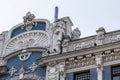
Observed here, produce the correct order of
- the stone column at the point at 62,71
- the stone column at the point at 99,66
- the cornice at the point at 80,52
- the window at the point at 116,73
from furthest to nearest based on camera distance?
the stone column at the point at 62,71
the cornice at the point at 80,52
the stone column at the point at 99,66
the window at the point at 116,73

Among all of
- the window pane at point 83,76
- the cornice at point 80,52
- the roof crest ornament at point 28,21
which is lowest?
the window pane at point 83,76

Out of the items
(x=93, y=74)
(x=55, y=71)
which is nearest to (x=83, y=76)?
(x=93, y=74)

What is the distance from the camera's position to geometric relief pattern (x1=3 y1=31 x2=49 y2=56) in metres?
27.9

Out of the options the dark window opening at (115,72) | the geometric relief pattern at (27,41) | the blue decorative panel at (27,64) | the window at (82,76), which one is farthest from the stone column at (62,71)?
the dark window opening at (115,72)

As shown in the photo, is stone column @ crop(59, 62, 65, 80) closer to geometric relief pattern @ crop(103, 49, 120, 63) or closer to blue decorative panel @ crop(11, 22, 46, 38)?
geometric relief pattern @ crop(103, 49, 120, 63)

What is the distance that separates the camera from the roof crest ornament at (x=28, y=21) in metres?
29.0

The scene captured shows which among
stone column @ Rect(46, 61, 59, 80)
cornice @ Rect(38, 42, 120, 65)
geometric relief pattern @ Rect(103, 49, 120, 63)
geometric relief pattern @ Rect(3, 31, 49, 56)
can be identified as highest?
geometric relief pattern @ Rect(3, 31, 49, 56)

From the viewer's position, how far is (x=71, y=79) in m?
25.0

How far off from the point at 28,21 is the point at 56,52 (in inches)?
167

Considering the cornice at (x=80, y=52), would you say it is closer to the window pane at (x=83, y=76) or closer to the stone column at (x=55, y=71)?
the stone column at (x=55, y=71)

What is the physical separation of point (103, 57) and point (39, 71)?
473 centimetres

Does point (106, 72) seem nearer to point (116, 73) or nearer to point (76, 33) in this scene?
point (116, 73)

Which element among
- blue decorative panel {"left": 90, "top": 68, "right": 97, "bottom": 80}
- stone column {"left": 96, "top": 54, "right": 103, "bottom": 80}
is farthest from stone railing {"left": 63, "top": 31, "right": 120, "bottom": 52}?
blue decorative panel {"left": 90, "top": 68, "right": 97, "bottom": 80}

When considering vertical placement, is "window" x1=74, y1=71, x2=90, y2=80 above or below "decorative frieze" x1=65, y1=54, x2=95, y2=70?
below
